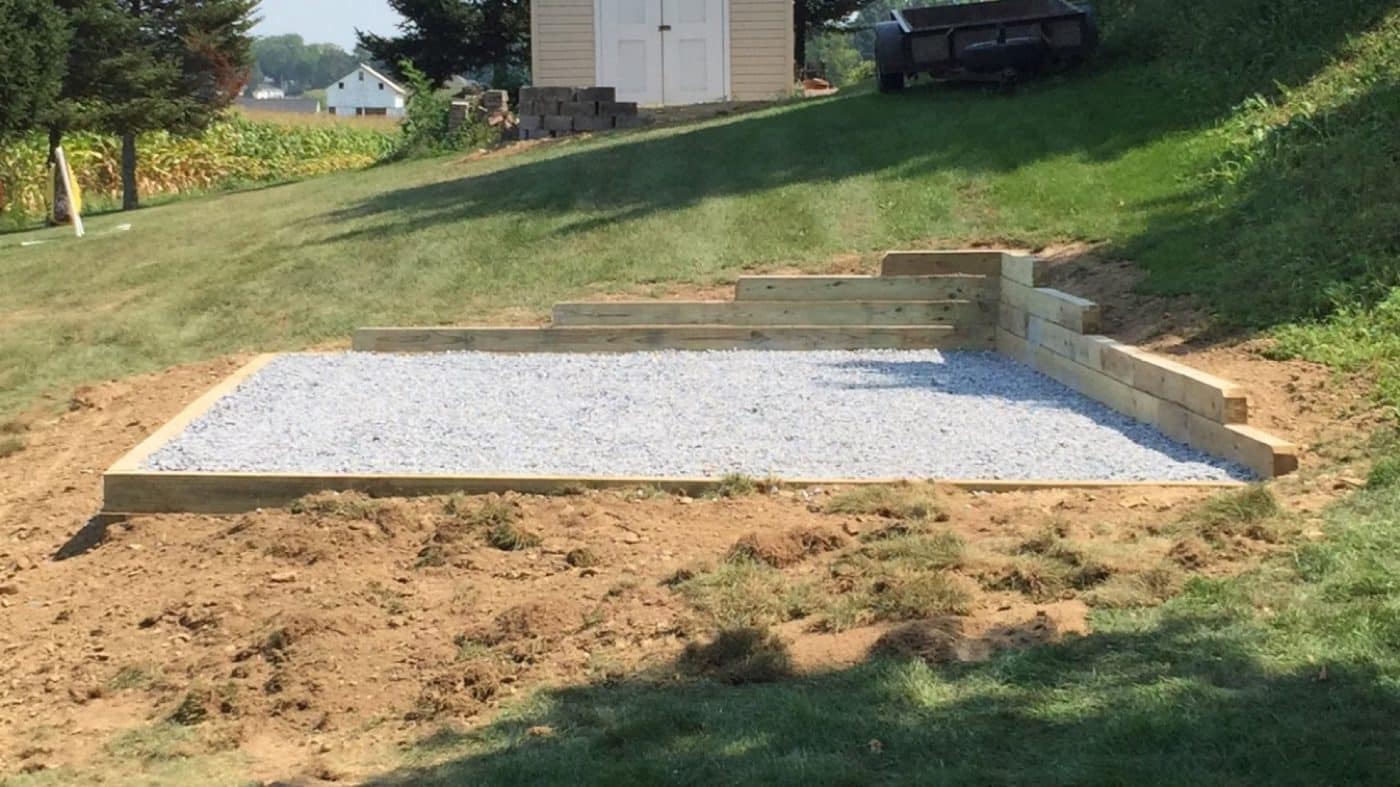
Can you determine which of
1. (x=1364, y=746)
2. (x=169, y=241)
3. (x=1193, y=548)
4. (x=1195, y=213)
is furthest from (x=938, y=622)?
(x=169, y=241)

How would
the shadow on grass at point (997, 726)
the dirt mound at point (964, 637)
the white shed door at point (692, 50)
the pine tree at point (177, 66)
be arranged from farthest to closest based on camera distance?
1. the pine tree at point (177, 66)
2. the white shed door at point (692, 50)
3. the dirt mound at point (964, 637)
4. the shadow on grass at point (997, 726)

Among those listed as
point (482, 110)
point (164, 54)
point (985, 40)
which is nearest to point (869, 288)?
point (985, 40)

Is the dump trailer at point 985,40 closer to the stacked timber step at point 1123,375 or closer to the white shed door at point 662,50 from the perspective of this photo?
the stacked timber step at point 1123,375

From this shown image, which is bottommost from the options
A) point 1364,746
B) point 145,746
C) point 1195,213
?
point 145,746

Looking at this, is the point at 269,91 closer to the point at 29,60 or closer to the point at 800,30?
the point at 800,30

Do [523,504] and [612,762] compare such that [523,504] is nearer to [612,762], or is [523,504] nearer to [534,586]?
[534,586]

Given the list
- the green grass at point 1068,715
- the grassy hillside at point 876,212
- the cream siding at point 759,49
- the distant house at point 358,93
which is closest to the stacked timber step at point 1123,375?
the grassy hillside at point 876,212

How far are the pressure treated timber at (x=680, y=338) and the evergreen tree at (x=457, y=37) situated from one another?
21218 millimetres

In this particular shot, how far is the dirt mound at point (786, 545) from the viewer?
5770 mm

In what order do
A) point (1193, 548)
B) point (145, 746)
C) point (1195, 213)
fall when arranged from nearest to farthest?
point (145, 746)
point (1193, 548)
point (1195, 213)

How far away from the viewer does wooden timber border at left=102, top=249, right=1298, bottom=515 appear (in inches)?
273

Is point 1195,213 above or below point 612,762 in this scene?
above

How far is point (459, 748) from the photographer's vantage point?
4.48 m

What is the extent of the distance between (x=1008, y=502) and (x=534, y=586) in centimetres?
207
